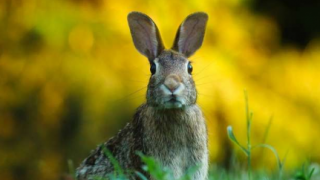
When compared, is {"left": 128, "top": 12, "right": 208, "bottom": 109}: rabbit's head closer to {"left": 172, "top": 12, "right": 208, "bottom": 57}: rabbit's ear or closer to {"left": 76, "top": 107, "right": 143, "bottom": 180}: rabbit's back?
Result: {"left": 172, "top": 12, "right": 208, "bottom": 57}: rabbit's ear

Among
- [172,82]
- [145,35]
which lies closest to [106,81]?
[145,35]

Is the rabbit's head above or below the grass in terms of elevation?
above

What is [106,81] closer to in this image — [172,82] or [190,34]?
[190,34]

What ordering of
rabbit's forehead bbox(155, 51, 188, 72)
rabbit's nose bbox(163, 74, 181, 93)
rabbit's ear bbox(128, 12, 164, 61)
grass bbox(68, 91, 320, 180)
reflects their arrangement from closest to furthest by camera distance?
1. grass bbox(68, 91, 320, 180)
2. rabbit's nose bbox(163, 74, 181, 93)
3. rabbit's forehead bbox(155, 51, 188, 72)
4. rabbit's ear bbox(128, 12, 164, 61)

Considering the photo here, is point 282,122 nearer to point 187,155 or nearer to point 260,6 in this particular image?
point 260,6

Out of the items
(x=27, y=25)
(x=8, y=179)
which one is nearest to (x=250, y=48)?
(x=27, y=25)

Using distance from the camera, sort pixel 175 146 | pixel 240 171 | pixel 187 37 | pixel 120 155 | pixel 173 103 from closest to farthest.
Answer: pixel 173 103, pixel 175 146, pixel 120 155, pixel 187 37, pixel 240 171

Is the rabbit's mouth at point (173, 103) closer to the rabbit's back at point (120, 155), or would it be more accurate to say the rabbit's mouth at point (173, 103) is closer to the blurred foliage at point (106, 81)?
the rabbit's back at point (120, 155)

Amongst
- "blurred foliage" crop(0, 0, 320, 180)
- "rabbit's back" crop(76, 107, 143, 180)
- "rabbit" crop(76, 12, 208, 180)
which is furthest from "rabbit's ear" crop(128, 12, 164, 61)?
"blurred foliage" crop(0, 0, 320, 180)
